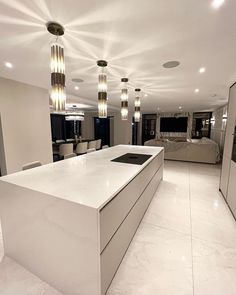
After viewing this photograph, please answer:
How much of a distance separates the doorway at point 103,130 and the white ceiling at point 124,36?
22.9 feet

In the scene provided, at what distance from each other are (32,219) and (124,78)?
2.65 metres

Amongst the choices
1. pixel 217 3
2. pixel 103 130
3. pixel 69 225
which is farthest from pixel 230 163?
pixel 103 130

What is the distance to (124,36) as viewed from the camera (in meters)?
1.57

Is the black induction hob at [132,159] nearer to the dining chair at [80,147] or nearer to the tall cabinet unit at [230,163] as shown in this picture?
the tall cabinet unit at [230,163]

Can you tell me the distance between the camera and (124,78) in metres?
2.88

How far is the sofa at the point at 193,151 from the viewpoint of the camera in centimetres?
535

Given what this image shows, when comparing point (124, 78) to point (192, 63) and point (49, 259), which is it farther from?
point (49, 259)

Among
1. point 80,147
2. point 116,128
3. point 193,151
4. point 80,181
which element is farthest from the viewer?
point 116,128

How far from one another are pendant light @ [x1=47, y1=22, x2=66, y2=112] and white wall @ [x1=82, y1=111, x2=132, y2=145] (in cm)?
740

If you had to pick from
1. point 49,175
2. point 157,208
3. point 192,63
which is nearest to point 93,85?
point 192,63

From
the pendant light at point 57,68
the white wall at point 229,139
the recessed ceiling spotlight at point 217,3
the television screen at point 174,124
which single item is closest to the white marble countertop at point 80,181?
the pendant light at point 57,68

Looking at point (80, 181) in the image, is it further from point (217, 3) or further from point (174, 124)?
point (174, 124)

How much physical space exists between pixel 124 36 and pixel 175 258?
7.88 ft

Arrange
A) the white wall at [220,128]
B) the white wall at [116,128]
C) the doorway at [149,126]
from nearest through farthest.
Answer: the white wall at [220,128] < the white wall at [116,128] < the doorway at [149,126]
